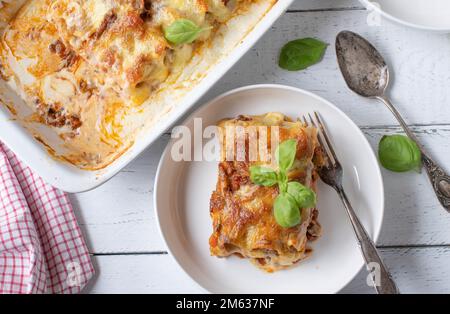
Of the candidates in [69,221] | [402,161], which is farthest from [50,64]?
[402,161]

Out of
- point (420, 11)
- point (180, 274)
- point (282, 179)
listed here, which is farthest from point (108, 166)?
point (420, 11)

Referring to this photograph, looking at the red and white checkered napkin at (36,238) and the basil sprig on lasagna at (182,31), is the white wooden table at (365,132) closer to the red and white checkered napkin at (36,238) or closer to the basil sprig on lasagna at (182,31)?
the red and white checkered napkin at (36,238)

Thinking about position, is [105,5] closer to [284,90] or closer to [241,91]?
[241,91]

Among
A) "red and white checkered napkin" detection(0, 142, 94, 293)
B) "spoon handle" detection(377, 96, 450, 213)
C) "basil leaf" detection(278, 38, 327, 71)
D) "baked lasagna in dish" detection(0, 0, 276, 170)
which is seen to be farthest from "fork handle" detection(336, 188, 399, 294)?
"red and white checkered napkin" detection(0, 142, 94, 293)

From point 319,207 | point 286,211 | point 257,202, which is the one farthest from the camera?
point 319,207

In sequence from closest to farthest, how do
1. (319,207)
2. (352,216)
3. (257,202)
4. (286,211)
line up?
(286,211) < (257,202) < (352,216) < (319,207)

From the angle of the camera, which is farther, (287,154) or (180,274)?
(180,274)

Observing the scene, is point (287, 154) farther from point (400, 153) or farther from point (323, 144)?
point (400, 153)
